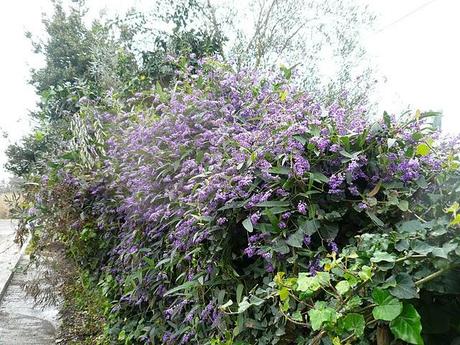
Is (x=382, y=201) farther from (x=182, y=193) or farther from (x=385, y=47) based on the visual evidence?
(x=385, y=47)

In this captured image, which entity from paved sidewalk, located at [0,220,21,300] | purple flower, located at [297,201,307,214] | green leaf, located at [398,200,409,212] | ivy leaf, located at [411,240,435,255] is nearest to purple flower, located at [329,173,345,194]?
purple flower, located at [297,201,307,214]

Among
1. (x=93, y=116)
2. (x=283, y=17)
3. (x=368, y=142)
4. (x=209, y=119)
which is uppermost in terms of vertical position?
(x=283, y=17)

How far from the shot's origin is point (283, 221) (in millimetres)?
1651

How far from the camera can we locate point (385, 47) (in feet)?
25.3

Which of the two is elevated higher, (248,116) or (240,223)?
(248,116)

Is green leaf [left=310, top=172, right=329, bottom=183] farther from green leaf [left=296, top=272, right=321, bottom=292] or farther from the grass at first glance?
the grass

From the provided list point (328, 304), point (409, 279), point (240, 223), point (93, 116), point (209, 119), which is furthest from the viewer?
point (93, 116)

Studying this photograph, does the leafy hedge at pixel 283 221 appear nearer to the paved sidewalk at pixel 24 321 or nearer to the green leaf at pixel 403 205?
the green leaf at pixel 403 205

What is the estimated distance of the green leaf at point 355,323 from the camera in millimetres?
→ 1160

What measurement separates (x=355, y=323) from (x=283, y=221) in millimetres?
545

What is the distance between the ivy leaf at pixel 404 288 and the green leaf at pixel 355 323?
0.12 metres

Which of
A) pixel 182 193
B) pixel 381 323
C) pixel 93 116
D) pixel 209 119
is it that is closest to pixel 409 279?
pixel 381 323

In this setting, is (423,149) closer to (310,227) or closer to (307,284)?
(310,227)

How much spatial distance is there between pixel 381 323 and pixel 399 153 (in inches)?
26.4
